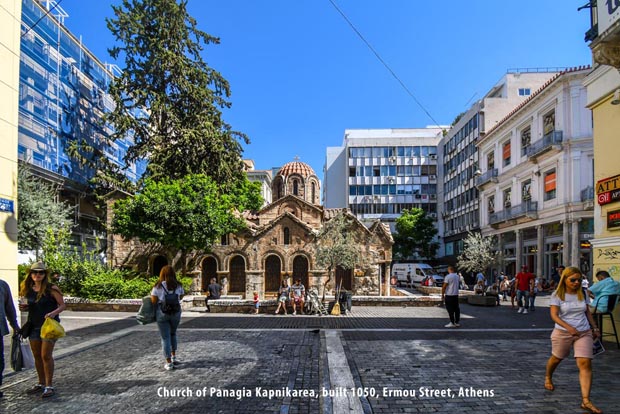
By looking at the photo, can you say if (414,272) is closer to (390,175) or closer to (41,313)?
(390,175)

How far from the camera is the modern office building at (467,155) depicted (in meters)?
42.5

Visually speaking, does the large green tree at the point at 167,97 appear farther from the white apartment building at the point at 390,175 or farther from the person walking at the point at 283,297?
the white apartment building at the point at 390,175

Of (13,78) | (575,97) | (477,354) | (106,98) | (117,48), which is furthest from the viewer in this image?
(106,98)

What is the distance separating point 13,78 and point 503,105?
41.1 metres

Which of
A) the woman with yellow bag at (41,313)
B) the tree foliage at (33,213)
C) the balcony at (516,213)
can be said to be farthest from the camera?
the balcony at (516,213)

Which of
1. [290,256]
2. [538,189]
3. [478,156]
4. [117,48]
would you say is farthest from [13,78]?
[478,156]

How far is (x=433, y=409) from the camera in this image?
527 cm

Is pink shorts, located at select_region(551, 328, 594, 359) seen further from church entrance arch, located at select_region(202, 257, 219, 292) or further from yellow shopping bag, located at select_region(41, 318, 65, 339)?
church entrance arch, located at select_region(202, 257, 219, 292)

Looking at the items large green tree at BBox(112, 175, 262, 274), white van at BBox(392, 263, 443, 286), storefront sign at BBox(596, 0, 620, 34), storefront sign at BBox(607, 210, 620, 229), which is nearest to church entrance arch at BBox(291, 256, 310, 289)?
large green tree at BBox(112, 175, 262, 274)

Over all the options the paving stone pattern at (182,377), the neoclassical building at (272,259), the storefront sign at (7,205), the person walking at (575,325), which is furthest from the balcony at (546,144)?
the storefront sign at (7,205)

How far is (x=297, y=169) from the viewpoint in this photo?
140 feet

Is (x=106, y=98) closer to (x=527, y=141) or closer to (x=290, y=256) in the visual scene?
(x=290, y=256)

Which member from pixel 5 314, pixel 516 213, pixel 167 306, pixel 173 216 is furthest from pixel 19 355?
pixel 516 213

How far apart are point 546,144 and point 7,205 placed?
94.9 feet
